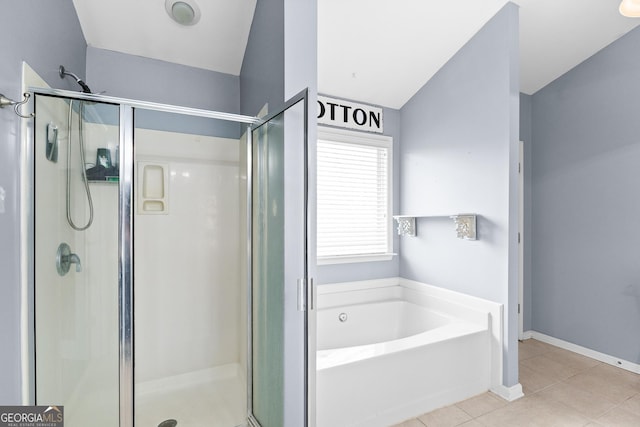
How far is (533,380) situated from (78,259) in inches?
125

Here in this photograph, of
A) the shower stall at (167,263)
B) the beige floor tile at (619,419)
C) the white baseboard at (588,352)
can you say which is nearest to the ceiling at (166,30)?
the shower stall at (167,263)

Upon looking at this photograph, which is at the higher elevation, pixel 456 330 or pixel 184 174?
pixel 184 174

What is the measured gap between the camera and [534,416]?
6.61ft

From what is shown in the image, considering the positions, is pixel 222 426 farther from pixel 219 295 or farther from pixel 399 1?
pixel 399 1

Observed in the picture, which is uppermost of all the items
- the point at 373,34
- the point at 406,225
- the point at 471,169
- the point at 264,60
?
the point at 373,34

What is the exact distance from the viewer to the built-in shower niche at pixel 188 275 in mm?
2215

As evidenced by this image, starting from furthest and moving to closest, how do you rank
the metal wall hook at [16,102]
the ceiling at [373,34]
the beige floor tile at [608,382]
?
the beige floor tile at [608,382] → the ceiling at [373,34] → the metal wall hook at [16,102]

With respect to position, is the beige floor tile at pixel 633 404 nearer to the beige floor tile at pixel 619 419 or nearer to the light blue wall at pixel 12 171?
the beige floor tile at pixel 619 419

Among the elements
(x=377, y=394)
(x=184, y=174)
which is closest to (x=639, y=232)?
(x=377, y=394)

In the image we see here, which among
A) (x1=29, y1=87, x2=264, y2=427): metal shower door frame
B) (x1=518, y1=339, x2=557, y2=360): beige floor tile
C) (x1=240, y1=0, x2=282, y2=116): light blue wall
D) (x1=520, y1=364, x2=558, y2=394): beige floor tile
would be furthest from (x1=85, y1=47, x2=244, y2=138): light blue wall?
(x1=518, y1=339, x2=557, y2=360): beige floor tile

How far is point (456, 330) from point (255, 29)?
2.41 meters

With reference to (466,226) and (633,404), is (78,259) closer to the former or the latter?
(466,226)

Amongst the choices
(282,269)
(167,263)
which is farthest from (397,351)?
(167,263)

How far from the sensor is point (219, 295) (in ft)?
8.02
